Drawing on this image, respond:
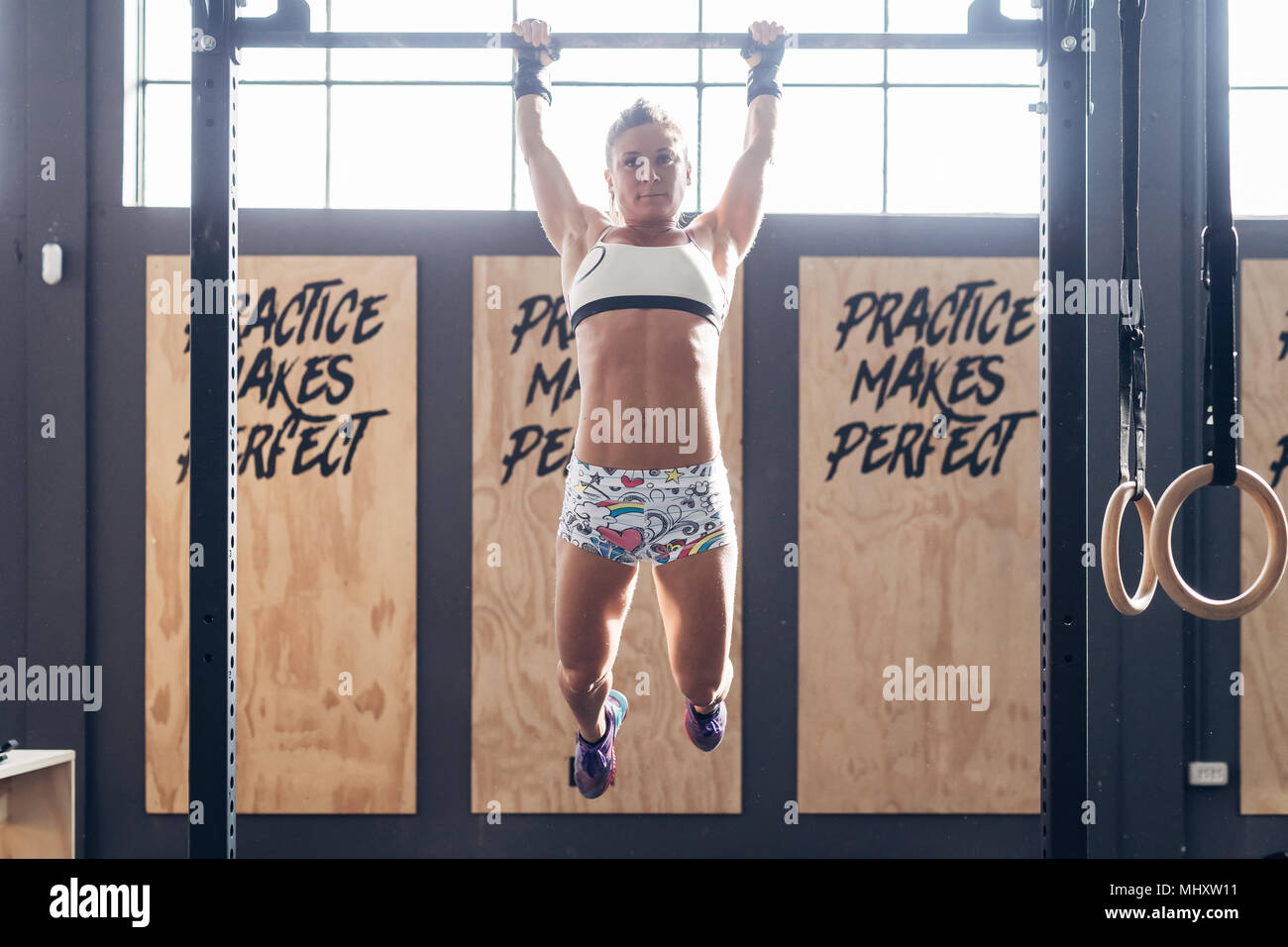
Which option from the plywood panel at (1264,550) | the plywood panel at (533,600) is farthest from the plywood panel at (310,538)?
the plywood panel at (1264,550)

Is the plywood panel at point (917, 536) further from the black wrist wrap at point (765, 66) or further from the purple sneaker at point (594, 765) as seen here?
the purple sneaker at point (594, 765)

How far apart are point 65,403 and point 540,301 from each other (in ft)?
6.33

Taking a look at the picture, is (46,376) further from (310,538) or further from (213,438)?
(213,438)

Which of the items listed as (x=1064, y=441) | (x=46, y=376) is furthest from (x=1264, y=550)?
(x=46, y=376)

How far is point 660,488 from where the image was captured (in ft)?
5.63

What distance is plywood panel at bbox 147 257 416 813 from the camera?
10.9ft

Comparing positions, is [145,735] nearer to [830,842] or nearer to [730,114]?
[830,842]

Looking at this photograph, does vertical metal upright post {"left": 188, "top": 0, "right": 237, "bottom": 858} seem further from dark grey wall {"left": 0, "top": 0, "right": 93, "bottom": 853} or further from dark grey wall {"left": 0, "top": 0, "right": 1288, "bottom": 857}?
dark grey wall {"left": 0, "top": 0, "right": 93, "bottom": 853}

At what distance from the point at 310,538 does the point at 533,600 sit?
90cm

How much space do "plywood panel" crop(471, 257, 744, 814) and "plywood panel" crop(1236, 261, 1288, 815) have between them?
79.0 inches

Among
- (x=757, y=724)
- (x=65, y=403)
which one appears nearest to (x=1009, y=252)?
(x=757, y=724)

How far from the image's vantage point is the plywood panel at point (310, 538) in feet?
10.9

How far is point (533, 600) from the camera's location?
3328 millimetres

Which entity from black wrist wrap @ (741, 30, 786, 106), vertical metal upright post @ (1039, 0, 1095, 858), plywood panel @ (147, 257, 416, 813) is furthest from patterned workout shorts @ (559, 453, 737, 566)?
plywood panel @ (147, 257, 416, 813)
